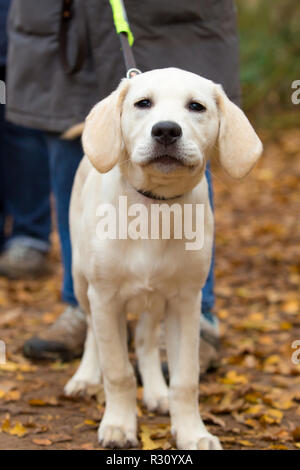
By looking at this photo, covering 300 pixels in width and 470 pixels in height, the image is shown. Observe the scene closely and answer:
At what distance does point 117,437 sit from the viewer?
111 inches

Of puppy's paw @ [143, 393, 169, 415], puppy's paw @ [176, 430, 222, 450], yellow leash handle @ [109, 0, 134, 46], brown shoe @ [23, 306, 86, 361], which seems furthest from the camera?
brown shoe @ [23, 306, 86, 361]

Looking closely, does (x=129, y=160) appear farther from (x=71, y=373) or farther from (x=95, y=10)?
(x=71, y=373)

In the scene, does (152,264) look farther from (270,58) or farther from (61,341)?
(270,58)

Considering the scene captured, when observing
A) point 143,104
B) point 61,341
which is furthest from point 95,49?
point 61,341

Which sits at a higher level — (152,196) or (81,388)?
(152,196)

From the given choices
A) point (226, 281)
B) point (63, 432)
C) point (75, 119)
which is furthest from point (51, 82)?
point (226, 281)

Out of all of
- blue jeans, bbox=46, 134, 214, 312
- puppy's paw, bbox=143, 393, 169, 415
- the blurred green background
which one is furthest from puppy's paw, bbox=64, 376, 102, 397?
the blurred green background

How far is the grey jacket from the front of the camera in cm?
332

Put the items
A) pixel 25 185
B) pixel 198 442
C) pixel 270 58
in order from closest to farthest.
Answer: pixel 198 442, pixel 25 185, pixel 270 58

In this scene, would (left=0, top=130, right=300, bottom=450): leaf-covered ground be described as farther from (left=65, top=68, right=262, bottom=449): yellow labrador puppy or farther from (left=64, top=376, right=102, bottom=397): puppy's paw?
(left=65, top=68, right=262, bottom=449): yellow labrador puppy

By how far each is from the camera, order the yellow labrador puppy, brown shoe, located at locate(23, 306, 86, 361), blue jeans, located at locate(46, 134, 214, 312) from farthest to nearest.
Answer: brown shoe, located at locate(23, 306, 86, 361) < blue jeans, located at locate(46, 134, 214, 312) < the yellow labrador puppy

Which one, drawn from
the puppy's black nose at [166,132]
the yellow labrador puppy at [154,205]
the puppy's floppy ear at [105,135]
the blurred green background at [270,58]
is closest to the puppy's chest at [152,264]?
the yellow labrador puppy at [154,205]

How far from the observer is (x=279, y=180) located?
364 inches

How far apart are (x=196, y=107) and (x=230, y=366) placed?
1.75 metres
